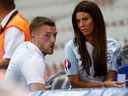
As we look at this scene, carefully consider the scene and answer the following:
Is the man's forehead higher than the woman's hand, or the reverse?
the man's forehead

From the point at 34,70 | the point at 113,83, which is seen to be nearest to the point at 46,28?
the point at 34,70

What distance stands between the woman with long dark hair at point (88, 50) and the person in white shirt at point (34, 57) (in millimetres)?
378

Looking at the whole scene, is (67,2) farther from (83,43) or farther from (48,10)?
(83,43)

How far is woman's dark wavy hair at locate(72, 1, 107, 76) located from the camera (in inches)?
181

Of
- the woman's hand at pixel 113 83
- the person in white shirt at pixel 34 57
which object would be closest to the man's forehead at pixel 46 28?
the person in white shirt at pixel 34 57

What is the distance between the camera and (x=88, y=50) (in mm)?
4684

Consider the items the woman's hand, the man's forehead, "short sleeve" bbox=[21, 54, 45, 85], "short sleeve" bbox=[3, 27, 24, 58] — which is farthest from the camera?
"short sleeve" bbox=[3, 27, 24, 58]

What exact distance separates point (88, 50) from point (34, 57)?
0.73m

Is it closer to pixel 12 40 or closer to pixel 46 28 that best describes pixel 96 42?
pixel 46 28

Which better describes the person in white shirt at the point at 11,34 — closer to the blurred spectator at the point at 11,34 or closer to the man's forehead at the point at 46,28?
the blurred spectator at the point at 11,34

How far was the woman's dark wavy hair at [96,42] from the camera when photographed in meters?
4.60

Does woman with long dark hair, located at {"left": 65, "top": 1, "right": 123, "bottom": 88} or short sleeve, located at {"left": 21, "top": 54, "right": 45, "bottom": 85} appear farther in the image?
woman with long dark hair, located at {"left": 65, "top": 1, "right": 123, "bottom": 88}

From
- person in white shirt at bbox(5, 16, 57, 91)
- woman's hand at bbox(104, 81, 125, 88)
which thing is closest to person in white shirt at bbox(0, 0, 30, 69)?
person in white shirt at bbox(5, 16, 57, 91)

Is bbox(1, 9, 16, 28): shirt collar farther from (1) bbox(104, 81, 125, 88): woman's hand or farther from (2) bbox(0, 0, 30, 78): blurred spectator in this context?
(1) bbox(104, 81, 125, 88): woman's hand
